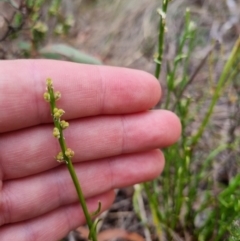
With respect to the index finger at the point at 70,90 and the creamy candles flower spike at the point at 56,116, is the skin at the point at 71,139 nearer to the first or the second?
the index finger at the point at 70,90

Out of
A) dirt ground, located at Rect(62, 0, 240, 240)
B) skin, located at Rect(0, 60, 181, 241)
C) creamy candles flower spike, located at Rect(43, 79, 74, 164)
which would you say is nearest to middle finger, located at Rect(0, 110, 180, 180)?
skin, located at Rect(0, 60, 181, 241)

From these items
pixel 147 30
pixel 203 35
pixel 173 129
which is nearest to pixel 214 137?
pixel 173 129

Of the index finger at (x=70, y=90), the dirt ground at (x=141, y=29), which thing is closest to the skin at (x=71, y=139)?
the index finger at (x=70, y=90)

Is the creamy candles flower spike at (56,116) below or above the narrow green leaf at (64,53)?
above

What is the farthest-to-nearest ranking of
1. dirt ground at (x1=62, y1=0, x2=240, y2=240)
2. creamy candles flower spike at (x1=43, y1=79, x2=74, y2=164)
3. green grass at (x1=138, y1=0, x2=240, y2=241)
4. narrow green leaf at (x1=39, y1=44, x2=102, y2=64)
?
1. dirt ground at (x1=62, y1=0, x2=240, y2=240)
2. narrow green leaf at (x1=39, y1=44, x2=102, y2=64)
3. green grass at (x1=138, y1=0, x2=240, y2=241)
4. creamy candles flower spike at (x1=43, y1=79, x2=74, y2=164)

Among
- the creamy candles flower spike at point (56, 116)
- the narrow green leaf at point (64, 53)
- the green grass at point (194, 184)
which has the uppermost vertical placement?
the creamy candles flower spike at point (56, 116)

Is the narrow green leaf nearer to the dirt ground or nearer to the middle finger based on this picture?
the middle finger

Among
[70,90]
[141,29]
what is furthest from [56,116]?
[141,29]

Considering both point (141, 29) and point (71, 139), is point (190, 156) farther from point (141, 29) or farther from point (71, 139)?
point (141, 29)
